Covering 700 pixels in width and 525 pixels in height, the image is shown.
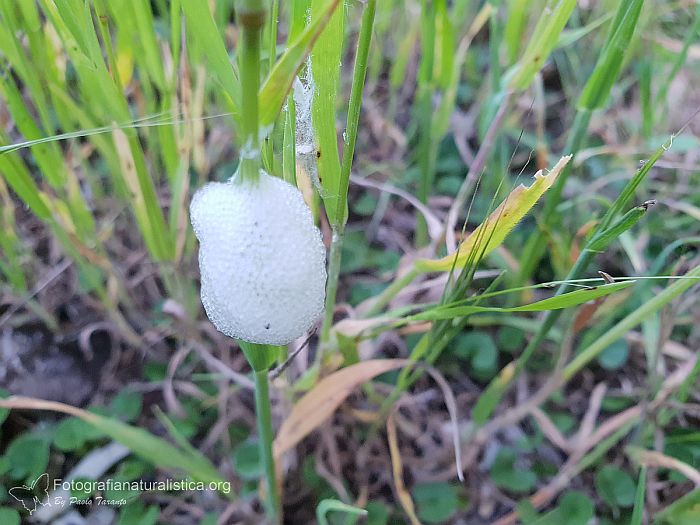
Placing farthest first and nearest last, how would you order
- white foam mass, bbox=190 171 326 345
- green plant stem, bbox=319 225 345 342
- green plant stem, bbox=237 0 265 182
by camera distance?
green plant stem, bbox=319 225 345 342
white foam mass, bbox=190 171 326 345
green plant stem, bbox=237 0 265 182

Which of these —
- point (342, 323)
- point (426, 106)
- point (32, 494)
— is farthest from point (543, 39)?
point (32, 494)

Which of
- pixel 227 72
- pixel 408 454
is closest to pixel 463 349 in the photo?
pixel 408 454

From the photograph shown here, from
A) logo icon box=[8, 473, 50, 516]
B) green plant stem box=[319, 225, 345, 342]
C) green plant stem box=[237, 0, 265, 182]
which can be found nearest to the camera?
green plant stem box=[237, 0, 265, 182]

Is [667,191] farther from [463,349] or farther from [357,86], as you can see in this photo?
[357,86]

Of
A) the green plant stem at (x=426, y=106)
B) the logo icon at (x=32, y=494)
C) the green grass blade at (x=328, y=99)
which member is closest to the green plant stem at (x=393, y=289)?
the green grass blade at (x=328, y=99)

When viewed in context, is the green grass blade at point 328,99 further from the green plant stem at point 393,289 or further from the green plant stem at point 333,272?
the green plant stem at point 393,289

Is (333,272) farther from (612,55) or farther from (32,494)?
(32,494)

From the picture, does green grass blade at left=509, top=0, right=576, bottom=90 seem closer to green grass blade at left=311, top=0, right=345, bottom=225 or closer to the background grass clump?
the background grass clump

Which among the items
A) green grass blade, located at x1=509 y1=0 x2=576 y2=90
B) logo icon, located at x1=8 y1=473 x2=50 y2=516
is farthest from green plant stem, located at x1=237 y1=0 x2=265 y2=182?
logo icon, located at x1=8 y1=473 x2=50 y2=516
